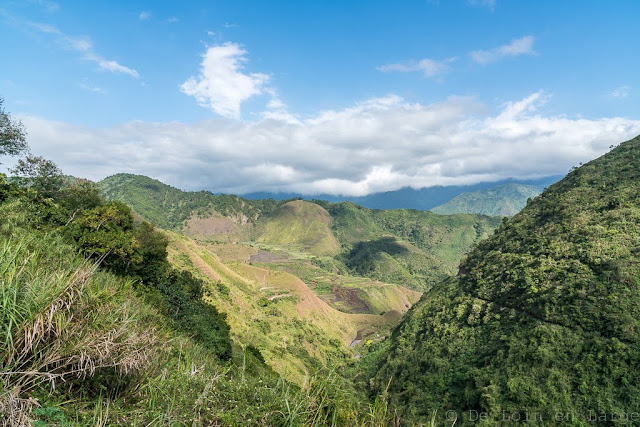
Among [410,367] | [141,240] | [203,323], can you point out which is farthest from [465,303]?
[141,240]

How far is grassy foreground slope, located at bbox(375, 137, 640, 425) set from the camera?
107ft

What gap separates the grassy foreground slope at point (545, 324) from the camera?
32.6m

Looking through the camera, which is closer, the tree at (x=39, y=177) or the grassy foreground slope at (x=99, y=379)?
the grassy foreground slope at (x=99, y=379)

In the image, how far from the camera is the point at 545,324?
40.2 m

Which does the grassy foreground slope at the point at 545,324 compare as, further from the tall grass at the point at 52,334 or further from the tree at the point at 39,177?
the tree at the point at 39,177

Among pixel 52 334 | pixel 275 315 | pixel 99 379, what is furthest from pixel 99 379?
pixel 275 315

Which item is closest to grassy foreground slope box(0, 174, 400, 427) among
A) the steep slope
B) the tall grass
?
the tall grass

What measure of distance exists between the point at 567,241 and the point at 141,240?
61684mm

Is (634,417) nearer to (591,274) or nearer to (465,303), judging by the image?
(591,274)

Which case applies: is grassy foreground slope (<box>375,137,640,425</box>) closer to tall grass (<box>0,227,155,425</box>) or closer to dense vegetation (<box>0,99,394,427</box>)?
dense vegetation (<box>0,99,394,427</box>)

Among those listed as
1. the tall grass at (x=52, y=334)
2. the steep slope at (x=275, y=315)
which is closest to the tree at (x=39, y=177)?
the steep slope at (x=275, y=315)

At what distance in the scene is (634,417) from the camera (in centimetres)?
2897

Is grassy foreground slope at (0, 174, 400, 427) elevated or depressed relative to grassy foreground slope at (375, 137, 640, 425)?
elevated

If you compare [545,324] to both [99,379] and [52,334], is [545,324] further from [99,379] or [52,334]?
[52,334]
